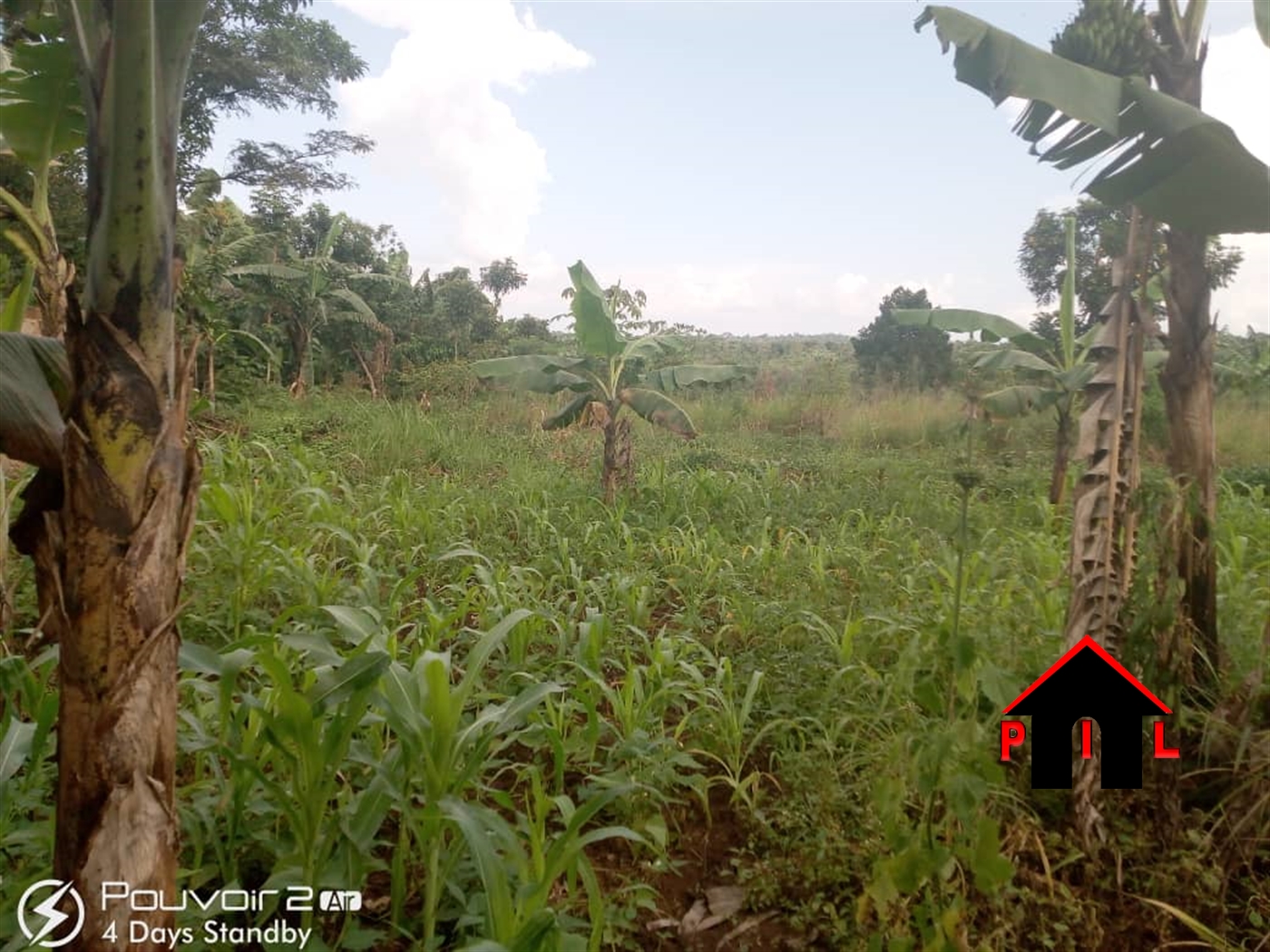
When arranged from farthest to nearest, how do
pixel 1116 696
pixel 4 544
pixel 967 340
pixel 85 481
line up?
pixel 967 340 < pixel 4 544 < pixel 1116 696 < pixel 85 481

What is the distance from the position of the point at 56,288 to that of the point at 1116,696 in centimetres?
392

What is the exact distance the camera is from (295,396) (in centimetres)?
1045

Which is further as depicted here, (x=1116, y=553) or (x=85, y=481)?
(x=1116, y=553)

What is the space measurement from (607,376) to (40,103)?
4.27 m

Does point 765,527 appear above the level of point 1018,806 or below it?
above

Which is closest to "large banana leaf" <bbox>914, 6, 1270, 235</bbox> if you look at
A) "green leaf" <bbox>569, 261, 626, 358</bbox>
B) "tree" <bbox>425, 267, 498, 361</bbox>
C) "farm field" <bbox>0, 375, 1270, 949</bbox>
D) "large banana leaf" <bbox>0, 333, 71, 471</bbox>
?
"farm field" <bbox>0, 375, 1270, 949</bbox>

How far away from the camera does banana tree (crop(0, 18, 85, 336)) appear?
2344 mm

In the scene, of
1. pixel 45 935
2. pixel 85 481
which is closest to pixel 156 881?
pixel 45 935

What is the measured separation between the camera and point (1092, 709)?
1.83 metres

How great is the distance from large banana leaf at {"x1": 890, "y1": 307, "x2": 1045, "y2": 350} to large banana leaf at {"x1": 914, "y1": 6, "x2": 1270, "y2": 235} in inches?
137

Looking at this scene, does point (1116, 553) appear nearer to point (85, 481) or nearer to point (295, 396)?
point (85, 481)

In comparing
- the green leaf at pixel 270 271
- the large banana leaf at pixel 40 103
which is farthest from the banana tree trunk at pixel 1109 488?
the green leaf at pixel 270 271

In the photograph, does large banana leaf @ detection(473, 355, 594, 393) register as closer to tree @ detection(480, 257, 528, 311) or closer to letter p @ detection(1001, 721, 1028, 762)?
letter p @ detection(1001, 721, 1028, 762)

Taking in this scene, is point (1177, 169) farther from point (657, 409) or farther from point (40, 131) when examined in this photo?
point (657, 409)
